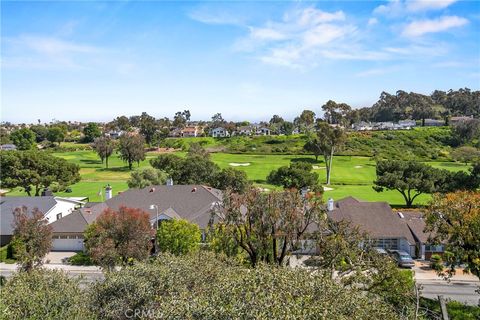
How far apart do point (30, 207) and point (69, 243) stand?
7.71 meters

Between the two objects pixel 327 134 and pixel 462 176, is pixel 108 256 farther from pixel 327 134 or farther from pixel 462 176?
pixel 327 134

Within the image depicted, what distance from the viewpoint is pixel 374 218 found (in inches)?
1559

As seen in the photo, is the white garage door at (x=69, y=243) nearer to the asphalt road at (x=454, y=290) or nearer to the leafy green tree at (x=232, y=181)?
the leafy green tree at (x=232, y=181)

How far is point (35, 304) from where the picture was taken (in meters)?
14.2

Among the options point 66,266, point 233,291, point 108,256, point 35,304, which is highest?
point 233,291

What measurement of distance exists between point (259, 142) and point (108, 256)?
9688 cm

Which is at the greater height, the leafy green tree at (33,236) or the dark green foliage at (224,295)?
the dark green foliage at (224,295)

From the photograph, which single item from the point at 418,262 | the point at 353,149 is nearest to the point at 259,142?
the point at 353,149

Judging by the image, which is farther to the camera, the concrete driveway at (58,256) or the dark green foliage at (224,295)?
the concrete driveway at (58,256)

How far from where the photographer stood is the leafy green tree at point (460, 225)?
23.5 metres

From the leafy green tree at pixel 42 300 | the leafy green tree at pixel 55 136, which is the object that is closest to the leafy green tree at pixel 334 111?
the leafy green tree at pixel 55 136

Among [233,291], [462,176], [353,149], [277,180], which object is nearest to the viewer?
[233,291]

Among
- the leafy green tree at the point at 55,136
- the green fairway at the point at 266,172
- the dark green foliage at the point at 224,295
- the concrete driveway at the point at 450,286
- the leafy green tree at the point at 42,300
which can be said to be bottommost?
the concrete driveway at the point at 450,286

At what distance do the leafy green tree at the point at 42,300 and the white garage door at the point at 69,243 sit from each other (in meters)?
23.6
